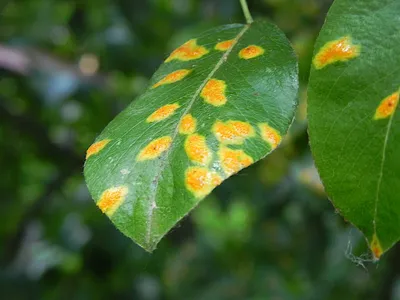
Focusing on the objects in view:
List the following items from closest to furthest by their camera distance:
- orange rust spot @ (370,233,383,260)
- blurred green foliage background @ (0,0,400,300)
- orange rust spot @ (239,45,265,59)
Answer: orange rust spot @ (370,233,383,260) < orange rust spot @ (239,45,265,59) < blurred green foliage background @ (0,0,400,300)

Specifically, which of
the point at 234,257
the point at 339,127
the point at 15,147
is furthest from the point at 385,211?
the point at 234,257

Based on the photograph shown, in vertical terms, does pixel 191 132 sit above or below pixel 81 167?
above

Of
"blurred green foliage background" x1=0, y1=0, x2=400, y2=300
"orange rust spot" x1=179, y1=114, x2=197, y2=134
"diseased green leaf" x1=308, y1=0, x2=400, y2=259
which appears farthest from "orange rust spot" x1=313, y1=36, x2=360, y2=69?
"blurred green foliage background" x1=0, y1=0, x2=400, y2=300

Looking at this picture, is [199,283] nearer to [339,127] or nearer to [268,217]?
[268,217]

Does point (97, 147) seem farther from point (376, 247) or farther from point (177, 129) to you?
point (376, 247)

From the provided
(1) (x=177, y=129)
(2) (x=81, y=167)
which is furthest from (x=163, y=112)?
(2) (x=81, y=167)

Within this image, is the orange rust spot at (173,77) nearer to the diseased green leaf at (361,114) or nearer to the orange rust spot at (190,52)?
the orange rust spot at (190,52)

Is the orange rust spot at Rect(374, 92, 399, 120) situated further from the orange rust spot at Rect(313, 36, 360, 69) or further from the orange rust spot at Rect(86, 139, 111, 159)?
the orange rust spot at Rect(86, 139, 111, 159)
